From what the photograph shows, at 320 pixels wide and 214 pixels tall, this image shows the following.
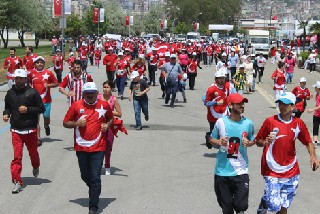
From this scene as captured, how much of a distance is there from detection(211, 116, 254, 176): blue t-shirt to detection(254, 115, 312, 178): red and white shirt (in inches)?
8.9

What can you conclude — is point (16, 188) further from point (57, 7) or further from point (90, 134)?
point (57, 7)

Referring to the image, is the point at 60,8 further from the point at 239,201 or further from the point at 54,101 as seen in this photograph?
the point at 239,201

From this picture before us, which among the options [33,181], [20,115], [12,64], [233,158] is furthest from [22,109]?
[12,64]

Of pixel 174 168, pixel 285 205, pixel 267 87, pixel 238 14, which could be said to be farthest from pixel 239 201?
pixel 238 14

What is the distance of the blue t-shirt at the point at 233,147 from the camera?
7.38 meters

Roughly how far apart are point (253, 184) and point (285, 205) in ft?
10.5

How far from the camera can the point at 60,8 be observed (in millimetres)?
45812

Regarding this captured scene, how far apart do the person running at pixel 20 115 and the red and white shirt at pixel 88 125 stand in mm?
1459

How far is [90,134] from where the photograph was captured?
863cm

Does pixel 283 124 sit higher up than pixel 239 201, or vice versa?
pixel 283 124

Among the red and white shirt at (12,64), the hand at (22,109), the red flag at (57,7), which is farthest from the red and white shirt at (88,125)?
the red flag at (57,7)

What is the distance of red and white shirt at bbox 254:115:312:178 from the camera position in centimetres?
739

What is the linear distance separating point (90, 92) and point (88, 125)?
423mm

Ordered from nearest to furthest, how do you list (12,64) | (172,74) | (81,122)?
1. (81,122)
2. (172,74)
3. (12,64)
